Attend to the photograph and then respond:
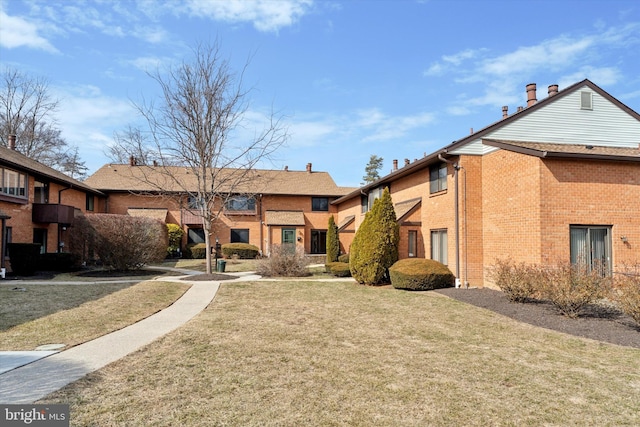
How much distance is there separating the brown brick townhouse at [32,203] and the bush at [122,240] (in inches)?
140

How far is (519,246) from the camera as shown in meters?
12.8

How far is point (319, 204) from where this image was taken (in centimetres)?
3441

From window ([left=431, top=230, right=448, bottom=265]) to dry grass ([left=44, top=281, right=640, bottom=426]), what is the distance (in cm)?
662

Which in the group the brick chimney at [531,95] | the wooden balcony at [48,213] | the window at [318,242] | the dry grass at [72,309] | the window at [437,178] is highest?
the brick chimney at [531,95]

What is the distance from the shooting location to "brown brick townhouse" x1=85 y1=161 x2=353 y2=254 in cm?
3138

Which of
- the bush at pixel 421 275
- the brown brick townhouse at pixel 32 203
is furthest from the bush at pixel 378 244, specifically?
the brown brick townhouse at pixel 32 203

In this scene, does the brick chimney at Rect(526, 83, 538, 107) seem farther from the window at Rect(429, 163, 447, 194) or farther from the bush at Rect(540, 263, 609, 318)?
the bush at Rect(540, 263, 609, 318)

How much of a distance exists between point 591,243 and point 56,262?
23720 millimetres

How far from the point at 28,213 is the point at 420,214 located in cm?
2033

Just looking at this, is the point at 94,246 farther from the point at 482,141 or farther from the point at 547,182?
the point at 547,182

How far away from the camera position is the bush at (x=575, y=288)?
9.02m

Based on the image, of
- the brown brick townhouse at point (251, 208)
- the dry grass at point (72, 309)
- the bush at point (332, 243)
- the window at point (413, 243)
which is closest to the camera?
the dry grass at point (72, 309)

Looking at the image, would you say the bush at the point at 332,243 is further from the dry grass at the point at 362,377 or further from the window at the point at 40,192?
the window at the point at 40,192

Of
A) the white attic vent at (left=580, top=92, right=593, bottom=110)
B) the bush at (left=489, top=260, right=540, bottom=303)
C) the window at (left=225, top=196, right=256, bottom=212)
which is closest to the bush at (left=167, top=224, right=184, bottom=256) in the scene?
the window at (left=225, top=196, right=256, bottom=212)
